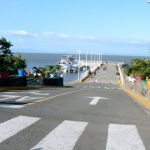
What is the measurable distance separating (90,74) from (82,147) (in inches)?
5193

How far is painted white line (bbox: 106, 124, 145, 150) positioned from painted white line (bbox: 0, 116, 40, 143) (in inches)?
83.4

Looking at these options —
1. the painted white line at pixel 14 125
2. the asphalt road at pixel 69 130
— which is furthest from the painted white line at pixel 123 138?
the painted white line at pixel 14 125

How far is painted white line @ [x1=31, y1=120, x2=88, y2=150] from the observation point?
9.32 meters

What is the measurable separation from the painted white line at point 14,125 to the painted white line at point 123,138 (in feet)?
6.95

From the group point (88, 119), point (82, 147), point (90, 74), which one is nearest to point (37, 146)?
point (82, 147)

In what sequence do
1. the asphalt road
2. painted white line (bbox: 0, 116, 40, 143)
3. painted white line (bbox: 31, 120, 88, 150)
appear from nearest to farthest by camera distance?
painted white line (bbox: 31, 120, 88, 150)
the asphalt road
painted white line (bbox: 0, 116, 40, 143)

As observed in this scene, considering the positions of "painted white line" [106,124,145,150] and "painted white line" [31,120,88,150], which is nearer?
"painted white line" [31,120,88,150]

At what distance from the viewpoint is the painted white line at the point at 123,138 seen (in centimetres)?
964

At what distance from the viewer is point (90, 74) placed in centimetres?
14125

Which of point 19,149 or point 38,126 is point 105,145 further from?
point 38,126

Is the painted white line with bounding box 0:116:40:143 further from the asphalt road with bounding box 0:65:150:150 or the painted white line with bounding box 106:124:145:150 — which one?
the painted white line with bounding box 106:124:145:150

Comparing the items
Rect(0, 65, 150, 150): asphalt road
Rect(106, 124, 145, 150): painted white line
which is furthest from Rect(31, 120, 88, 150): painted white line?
Rect(106, 124, 145, 150): painted white line

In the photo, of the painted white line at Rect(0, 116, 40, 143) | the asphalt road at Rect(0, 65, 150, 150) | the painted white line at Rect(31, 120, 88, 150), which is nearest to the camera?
the painted white line at Rect(31, 120, 88, 150)

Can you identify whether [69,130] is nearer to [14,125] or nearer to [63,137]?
[63,137]
